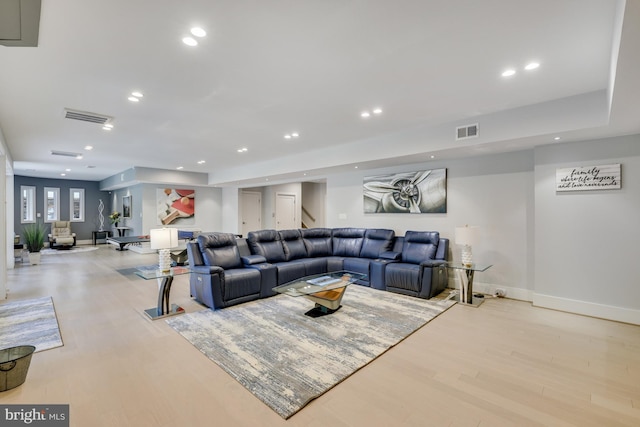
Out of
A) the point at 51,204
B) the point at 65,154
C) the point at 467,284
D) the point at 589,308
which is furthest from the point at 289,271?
the point at 51,204

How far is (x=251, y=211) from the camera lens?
10805 mm

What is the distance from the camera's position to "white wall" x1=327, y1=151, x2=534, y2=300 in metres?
4.45

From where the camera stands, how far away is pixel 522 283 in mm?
4492

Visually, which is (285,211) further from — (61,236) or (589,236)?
(589,236)

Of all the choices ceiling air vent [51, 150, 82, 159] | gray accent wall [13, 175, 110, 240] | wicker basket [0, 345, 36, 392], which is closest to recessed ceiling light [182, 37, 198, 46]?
wicker basket [0, 345, 36, 392]

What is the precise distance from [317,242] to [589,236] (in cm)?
435

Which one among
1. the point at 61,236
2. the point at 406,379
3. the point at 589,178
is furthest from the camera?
the point at 61,236

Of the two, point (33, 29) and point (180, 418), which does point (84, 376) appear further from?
point (33, 29)

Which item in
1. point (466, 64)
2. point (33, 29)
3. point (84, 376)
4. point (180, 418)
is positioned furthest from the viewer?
point (466, 64)

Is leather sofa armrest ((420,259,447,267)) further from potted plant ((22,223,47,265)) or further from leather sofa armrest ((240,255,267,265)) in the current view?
potted plant ((22,223,47,265))

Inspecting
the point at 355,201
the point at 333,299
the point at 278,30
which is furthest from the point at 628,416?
the point at 355,201

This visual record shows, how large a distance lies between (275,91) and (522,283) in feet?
15.2

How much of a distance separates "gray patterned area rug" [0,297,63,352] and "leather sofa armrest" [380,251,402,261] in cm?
463

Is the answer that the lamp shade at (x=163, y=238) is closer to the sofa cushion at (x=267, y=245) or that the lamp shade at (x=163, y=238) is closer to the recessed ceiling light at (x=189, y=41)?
the sofa cushion at (x=267, y=245)
